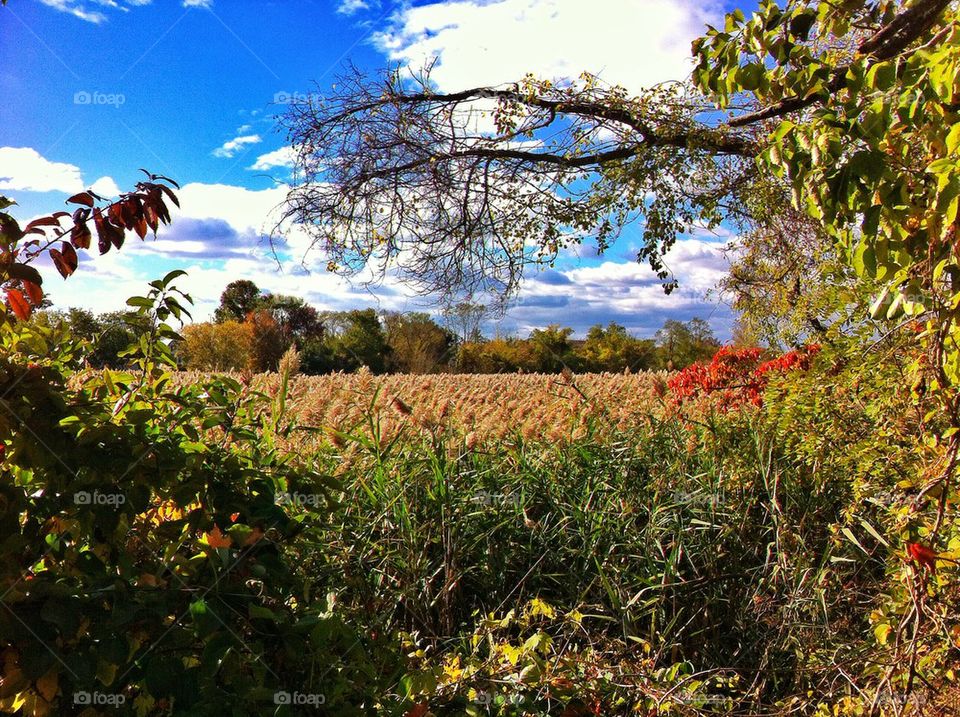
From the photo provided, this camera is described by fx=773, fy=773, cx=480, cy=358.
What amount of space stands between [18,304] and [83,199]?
37cm

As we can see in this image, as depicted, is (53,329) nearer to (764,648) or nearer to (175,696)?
(175,696)

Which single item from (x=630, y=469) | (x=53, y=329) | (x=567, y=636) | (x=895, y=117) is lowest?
(x=567, y=636)

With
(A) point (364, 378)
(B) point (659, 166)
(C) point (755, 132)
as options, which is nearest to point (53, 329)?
(A) point (364, 378)

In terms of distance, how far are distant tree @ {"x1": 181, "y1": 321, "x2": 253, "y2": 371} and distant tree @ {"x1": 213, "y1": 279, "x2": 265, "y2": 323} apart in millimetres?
9699

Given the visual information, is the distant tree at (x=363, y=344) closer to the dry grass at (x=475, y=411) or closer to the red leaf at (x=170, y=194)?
the dry grass at (x=475, y=411)

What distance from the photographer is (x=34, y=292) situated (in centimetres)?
209

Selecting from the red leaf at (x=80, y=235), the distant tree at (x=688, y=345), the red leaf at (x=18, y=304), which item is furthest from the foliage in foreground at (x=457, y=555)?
the distant tree at (x=688, y=345)

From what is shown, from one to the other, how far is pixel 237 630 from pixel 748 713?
90.6 inches

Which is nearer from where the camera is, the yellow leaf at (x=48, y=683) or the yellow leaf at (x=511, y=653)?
the yellow leaf at (x=48, y=683)

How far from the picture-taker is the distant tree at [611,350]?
19312 mm

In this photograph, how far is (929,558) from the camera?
71.0 inches

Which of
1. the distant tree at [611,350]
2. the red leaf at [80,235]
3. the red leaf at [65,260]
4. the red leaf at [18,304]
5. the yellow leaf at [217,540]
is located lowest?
the distant tree at [611,350]

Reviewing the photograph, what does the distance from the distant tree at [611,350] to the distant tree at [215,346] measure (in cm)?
860

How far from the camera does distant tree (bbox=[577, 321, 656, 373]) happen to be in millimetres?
19312
